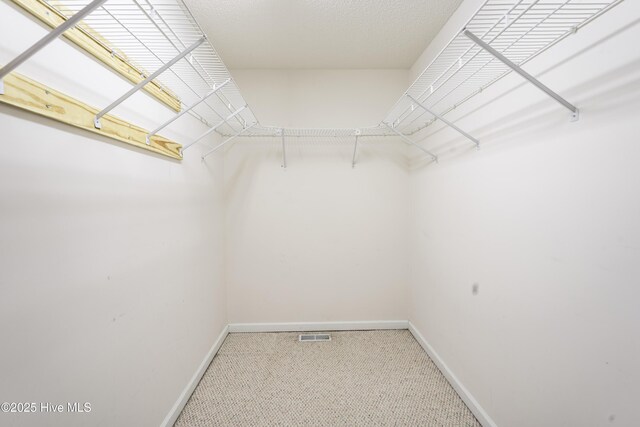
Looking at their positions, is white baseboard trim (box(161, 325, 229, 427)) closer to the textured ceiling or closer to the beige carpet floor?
the beige carpet floor

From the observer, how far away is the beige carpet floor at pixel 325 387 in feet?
4.83

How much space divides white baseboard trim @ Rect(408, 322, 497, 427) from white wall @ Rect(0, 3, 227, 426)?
1.73 metres

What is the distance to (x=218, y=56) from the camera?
3.58 feet

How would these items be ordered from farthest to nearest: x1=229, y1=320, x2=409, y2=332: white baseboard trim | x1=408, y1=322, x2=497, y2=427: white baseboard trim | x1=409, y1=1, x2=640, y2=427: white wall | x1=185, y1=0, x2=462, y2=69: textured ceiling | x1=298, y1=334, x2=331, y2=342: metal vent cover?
x1=229, y1=320, x2=409, y2=332: white baseboard trim, x1=298, y1=334, x2=331, y2=342: metal vent cover, x1=185, y1=0, x2=462, y2=69: textured ceiling, x1=408, y1=322, x2=497, y2=427: white baseboard trim, x1=409, y1=1, x2=640, y2=427: white wall

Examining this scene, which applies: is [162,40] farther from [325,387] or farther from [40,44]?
[325,387]

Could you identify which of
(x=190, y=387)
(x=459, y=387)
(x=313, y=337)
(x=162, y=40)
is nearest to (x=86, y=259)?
(x=162, y=40)

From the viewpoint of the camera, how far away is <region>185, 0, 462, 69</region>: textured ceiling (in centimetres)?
157

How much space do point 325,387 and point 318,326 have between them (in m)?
0.73

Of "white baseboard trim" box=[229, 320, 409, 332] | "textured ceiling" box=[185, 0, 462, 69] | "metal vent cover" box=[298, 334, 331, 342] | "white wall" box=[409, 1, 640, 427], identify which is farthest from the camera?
"white baseboard trim" box=[229, 320, 409, 332]

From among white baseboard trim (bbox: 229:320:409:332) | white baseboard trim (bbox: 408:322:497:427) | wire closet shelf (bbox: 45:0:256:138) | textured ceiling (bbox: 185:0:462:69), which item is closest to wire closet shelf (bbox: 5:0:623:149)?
wire closet shelf (bbox: 45:0:256:138)

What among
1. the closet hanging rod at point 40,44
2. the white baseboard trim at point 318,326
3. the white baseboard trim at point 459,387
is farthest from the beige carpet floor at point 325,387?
the closet hanging rod at point 40,44

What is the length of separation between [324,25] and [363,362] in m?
2.48

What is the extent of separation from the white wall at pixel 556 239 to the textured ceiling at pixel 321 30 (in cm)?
73

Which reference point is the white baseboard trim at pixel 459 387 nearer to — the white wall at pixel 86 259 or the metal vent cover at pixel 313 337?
the metal vent cover at pixel 313 337
